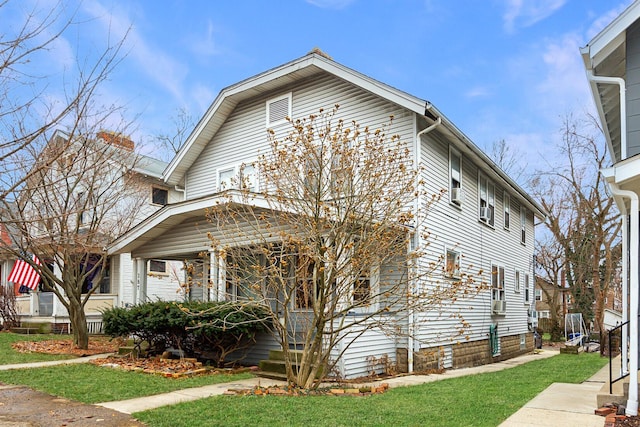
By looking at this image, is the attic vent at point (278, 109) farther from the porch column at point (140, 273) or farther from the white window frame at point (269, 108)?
the porch column at point (140, 273)

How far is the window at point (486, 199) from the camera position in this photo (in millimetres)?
17000

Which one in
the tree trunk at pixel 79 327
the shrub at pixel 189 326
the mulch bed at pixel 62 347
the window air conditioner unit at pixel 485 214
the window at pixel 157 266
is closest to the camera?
the shrub at pixel 189 326

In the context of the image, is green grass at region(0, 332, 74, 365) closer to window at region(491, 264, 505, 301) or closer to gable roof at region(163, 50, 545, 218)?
gable roof at region(163, 50, 545, 218)

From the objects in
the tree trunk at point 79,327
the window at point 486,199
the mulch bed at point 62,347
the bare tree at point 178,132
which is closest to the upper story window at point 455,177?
the window at point 486,199

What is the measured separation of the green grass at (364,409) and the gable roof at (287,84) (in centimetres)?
621

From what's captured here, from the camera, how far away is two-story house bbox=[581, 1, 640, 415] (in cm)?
700

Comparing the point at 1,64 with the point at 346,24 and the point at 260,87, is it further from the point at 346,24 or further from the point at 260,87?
the point at 346,24

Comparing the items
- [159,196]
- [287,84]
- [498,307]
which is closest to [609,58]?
[287,84]

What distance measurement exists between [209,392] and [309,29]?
1116cm

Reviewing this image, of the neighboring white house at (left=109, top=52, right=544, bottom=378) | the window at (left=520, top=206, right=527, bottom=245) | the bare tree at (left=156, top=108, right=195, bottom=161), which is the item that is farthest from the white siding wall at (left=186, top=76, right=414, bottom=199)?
the bare tree at (left=156, top=108, right=195, bottom=161)

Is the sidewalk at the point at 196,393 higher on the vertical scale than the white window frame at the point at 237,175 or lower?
lower

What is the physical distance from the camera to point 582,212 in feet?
93.8

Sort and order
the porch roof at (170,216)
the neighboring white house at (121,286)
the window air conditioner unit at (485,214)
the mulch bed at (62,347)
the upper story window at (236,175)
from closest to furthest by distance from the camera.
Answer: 1. the porch roof at (170,216)
2. the mulch bed at (62,347)
3. the upper story window at (236,175)
4. the window air conditioner unit at (485,214)
5. the neighboring white house at (121,286)

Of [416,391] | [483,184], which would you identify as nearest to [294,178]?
[416,391]
